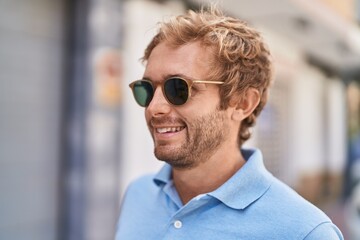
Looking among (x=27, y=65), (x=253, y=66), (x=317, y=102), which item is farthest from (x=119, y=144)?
(x=317, y=102)

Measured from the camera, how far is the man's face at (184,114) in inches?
71.5

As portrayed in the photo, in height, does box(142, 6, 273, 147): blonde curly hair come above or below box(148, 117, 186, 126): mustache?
above

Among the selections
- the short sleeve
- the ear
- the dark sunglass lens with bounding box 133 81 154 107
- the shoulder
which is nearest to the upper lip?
the dark sunglass lens with bounding box 133 81 154 107

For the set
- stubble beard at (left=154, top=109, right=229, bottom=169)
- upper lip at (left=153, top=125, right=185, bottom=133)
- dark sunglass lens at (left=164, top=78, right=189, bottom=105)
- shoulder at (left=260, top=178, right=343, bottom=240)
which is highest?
dark sunglass lens at (left=164, top=78, right=189, bottom=105)

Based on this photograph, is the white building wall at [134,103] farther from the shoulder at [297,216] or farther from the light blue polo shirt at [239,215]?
the shoulder at [297,216]

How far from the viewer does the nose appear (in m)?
1.82

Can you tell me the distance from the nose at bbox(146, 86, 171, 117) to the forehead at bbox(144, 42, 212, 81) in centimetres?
6

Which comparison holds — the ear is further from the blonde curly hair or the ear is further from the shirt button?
the shirt button

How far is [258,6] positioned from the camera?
7.06 meters

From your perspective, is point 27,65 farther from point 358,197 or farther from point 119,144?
point 358,197

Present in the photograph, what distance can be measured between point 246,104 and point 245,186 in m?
0.38

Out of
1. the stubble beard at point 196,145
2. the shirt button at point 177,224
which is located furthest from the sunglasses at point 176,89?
the shirt button at point 177,224

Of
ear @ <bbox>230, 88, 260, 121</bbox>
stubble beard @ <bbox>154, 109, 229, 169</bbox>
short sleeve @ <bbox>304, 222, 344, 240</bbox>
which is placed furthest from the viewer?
ear @ <bbox>230, 88, 260, 121</bbox>

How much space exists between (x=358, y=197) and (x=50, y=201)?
5244mm
